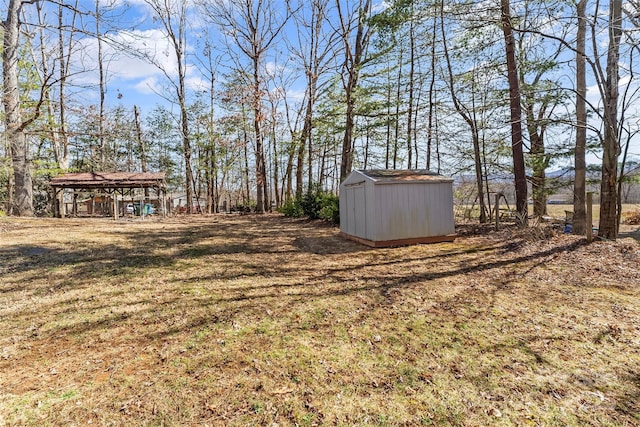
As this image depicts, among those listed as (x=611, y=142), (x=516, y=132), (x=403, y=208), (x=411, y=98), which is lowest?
(x=403, y=208)

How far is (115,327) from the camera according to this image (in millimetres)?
3014

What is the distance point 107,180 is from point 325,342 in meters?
16.2

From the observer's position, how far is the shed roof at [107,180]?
1460 centimetres

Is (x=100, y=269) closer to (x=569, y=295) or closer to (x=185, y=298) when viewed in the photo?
(x=185, y=298)

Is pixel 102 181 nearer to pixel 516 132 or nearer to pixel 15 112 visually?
pixel 15 112

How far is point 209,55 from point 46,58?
1312cm

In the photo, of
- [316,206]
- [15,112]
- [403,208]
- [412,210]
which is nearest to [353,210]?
[403,208]

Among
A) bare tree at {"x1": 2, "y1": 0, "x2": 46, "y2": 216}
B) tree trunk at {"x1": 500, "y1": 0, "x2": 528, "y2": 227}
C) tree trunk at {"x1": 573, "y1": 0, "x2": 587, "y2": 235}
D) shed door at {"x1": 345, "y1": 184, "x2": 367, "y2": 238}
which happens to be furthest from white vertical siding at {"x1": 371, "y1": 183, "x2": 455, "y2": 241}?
bare tree at {"x1": 2, "y1": 0, "x2": 46, "y2": 216}

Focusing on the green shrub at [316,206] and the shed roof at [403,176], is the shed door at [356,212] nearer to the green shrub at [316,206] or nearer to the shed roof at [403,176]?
the shed roof at [403,176]

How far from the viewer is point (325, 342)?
2719 millimetres

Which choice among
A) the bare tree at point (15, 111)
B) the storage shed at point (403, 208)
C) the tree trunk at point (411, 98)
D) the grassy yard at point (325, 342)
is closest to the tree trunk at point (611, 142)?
the grassy yard at point (325, 342)

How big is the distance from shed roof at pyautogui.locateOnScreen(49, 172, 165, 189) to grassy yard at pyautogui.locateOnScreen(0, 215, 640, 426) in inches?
419

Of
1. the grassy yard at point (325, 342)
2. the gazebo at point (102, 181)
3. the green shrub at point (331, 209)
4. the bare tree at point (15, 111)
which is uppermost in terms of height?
the bare tree at point (15, 111)

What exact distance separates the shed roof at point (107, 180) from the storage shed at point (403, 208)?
12.0m
